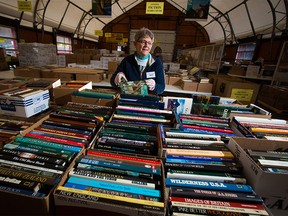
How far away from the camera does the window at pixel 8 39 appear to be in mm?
4868

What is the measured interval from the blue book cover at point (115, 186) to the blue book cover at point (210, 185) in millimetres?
76

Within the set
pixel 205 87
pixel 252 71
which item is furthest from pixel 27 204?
pixel 252 71

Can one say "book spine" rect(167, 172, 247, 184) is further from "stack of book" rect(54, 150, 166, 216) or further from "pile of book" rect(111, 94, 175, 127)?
"pile of book" rect(111, 94, 175, 127)

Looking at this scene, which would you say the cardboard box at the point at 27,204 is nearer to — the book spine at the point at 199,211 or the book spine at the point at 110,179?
the book spine at the point at 110,179

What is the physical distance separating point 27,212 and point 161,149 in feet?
1.67

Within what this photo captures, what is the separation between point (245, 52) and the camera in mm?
7238

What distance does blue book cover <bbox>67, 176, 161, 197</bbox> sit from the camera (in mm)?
513

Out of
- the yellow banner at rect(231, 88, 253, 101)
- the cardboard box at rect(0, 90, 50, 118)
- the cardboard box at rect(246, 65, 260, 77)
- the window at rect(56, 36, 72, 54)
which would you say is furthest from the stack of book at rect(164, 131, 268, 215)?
the window at rect(56, 36, 72, 54)

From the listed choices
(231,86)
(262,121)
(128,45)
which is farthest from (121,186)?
(128,45)

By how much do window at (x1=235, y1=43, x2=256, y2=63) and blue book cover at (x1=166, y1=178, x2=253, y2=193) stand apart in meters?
7.71

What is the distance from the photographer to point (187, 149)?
0.72 metres

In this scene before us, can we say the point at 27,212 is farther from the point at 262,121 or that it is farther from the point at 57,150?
the point at 262,121

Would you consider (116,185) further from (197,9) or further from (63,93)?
(197,9)

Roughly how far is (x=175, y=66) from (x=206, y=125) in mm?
3483
